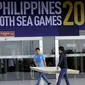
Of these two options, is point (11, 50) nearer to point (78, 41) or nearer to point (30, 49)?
point (30, 49)

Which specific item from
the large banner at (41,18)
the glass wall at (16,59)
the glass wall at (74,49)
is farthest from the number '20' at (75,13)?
the glass wall at (16,59)

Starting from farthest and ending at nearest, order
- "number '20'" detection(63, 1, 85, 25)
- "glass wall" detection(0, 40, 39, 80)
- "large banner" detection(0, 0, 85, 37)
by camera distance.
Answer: "glass wall" detection(0, 40, 39, 80) < "number '20'" detection(63, 1, 85, 25) < "large banner" detection(0, 0, 85, 37)

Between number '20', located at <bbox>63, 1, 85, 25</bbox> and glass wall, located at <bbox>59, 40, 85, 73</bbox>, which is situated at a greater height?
number '20', located at <bbox>63, 1, 85, 25</bbox>

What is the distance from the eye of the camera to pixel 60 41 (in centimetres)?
1847

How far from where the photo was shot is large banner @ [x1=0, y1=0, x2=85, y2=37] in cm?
1809

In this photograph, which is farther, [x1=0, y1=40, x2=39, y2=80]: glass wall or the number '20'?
[x1=0, y1=40, x2=39, y2=80]: glass wall

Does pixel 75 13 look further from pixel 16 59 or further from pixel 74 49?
pixel 16 59

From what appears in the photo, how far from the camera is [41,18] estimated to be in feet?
59.6

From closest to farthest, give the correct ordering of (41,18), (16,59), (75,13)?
(41,18), (75,13), (16,59)

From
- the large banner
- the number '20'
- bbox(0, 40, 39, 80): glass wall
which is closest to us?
the large banner

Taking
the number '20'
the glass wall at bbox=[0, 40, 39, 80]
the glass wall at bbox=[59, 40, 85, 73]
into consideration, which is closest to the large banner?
the number '20'

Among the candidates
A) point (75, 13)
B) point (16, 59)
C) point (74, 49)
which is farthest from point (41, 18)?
point (16, 59)

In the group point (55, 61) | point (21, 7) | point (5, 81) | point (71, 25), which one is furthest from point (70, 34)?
point (5, 81)

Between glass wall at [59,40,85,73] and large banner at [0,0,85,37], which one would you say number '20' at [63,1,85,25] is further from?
glass wall at [59,40,85,73]
